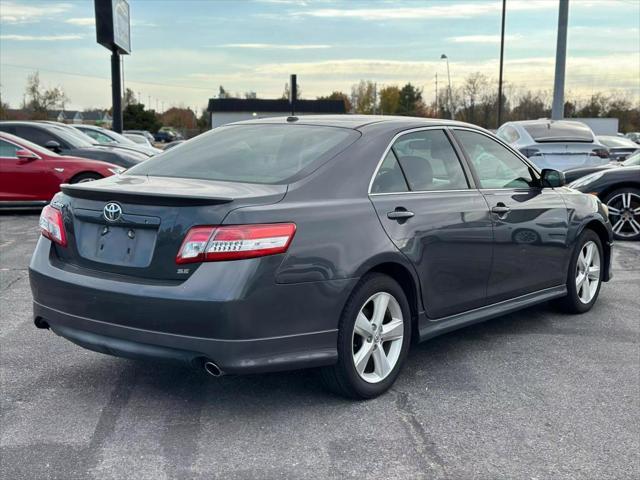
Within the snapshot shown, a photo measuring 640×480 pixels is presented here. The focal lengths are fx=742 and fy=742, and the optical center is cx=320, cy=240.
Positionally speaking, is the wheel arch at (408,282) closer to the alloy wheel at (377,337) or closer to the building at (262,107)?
the alloy wheel at (377,337)

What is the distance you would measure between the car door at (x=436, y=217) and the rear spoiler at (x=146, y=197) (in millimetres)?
994

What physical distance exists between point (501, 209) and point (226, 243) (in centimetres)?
224

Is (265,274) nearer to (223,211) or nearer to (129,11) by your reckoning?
(223,211)

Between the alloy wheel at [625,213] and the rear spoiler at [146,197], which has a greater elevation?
the rear spoiler at [146,197]

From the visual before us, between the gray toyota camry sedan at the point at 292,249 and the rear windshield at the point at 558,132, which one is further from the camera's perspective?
the rear windshield at the point at 558,132

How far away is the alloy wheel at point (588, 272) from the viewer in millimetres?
5941

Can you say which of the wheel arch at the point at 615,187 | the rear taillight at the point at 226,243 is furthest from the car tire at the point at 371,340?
the wheel arch at the point at 615,187

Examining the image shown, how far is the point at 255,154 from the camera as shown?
4273 mm

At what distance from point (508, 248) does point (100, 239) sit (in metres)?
2.66

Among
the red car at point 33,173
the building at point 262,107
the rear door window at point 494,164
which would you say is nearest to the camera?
the rear door window at point 494,164

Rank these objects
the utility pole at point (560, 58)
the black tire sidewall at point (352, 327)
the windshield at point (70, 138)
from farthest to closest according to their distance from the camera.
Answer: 1. the utility pole at point (560, 58)
2. the windshield at point (70, 138)
3. the black tire sidewall at point (352, 327)

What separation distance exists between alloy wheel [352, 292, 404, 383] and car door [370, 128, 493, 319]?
28 cm

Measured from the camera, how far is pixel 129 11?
2802cm

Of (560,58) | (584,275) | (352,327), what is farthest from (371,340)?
(560,58)
